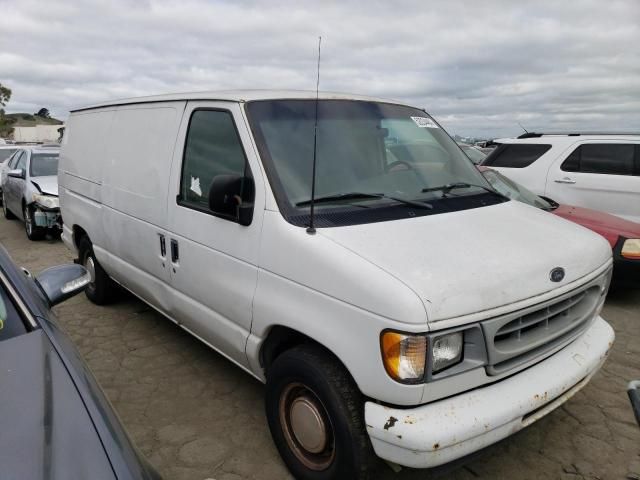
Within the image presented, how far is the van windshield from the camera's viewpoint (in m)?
A: 2.66

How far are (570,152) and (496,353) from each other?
6182 millimetres

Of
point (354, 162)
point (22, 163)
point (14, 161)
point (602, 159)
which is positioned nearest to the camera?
point (354, 162)

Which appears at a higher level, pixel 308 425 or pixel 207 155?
pixel 207 155

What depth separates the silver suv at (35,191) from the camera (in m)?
8.22

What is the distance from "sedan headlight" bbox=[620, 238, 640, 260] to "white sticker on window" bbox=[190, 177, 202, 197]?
177 inches

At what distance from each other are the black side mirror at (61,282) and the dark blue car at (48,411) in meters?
0.27

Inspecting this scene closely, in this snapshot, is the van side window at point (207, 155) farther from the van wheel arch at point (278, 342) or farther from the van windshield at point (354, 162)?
the van wheel arch at point (278, 342)

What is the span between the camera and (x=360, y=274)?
2129 mm

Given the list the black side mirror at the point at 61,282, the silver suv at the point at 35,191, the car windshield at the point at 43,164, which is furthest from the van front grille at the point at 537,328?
the car windshield at the point at 43,164

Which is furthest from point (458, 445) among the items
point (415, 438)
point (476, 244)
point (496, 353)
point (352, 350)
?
point (476, 244)

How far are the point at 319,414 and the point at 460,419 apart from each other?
2.24 feet

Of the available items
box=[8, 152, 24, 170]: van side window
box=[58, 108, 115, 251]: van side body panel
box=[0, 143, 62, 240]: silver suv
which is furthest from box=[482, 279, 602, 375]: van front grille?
box=[8, 152, 24, 170]: van side window

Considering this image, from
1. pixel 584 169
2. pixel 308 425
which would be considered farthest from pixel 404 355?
pixel 584 169

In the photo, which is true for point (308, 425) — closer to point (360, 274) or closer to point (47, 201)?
point (360, 274)
